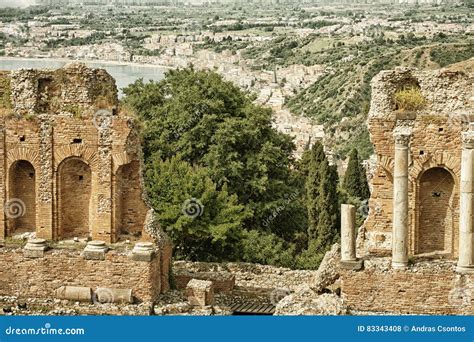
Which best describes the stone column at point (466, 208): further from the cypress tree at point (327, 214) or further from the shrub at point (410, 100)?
the cypress tree at point (327, 214)

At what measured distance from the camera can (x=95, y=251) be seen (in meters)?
21.3

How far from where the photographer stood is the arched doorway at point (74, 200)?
22688 millimetres

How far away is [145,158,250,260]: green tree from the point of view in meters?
29.8

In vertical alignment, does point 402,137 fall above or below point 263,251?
above

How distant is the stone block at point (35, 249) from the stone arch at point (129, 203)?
76.3 inches

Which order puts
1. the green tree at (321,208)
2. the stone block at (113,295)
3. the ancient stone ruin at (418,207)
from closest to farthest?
the ancient stone ruin at (418,207) → the stone block at (113,295) → the green tree at (321,208)

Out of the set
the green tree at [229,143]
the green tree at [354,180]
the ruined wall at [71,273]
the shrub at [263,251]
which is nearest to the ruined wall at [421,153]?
the ruined wall at [71,273]

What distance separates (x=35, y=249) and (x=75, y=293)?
157 cm

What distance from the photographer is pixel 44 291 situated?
71.1 feet

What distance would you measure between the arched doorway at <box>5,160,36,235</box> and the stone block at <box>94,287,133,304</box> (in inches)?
123

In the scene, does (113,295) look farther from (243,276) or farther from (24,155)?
(243,276)

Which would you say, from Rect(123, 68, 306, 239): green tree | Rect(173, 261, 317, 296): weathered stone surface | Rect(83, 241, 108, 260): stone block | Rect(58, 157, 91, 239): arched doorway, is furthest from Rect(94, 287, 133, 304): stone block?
Rect(123, 68, 306, 239): green tree

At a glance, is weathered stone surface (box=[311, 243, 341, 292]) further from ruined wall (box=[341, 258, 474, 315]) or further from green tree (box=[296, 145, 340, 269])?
green tree (box=[296, 145, 340, 269])

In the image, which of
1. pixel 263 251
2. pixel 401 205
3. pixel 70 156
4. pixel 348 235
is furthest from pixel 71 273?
pixel 263 251
